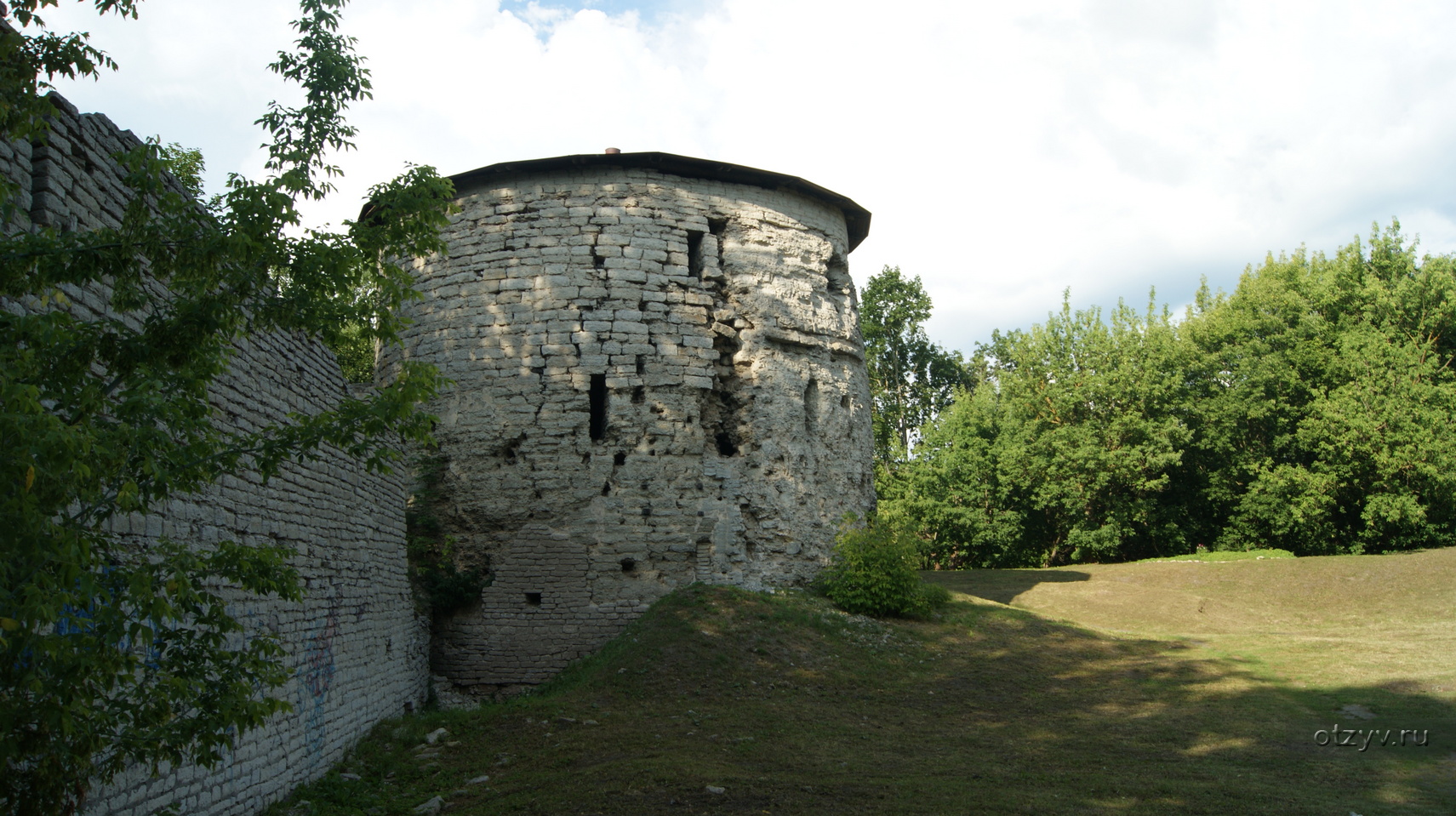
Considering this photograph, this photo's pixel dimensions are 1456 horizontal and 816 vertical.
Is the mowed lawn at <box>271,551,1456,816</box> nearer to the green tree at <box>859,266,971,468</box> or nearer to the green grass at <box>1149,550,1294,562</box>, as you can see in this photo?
the green grass at <box>1149,550,1294,562</box>

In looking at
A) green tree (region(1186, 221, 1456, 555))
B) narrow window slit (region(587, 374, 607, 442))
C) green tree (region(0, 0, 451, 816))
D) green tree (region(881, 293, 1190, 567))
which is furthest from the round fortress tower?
green tree (region(1186, 221, 1456, 555))

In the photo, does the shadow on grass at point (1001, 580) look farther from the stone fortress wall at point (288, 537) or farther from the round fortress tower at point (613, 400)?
the stone fortress wall at point (288, 537)

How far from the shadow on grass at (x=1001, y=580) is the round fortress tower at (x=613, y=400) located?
665cm

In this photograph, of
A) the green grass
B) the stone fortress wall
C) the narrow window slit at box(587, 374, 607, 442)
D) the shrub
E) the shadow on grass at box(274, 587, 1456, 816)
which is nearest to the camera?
the stone fortress wall

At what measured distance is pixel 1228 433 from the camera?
1032 inches

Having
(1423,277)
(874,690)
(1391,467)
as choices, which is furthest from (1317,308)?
(874,690)

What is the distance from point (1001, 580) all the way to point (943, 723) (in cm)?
1266

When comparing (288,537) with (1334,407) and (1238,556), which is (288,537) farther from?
(1334,407)

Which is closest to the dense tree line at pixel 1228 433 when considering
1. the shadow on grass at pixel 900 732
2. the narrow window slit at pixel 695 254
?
the shadow on grass at pixel 900 732

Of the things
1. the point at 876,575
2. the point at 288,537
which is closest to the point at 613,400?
the point at 876,575

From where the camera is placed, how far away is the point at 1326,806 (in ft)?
21.0

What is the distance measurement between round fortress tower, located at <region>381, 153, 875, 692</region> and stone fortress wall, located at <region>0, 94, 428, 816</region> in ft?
6.01

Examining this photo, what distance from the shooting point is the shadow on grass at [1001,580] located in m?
19.5

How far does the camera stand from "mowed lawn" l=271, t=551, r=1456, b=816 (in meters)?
6.70
